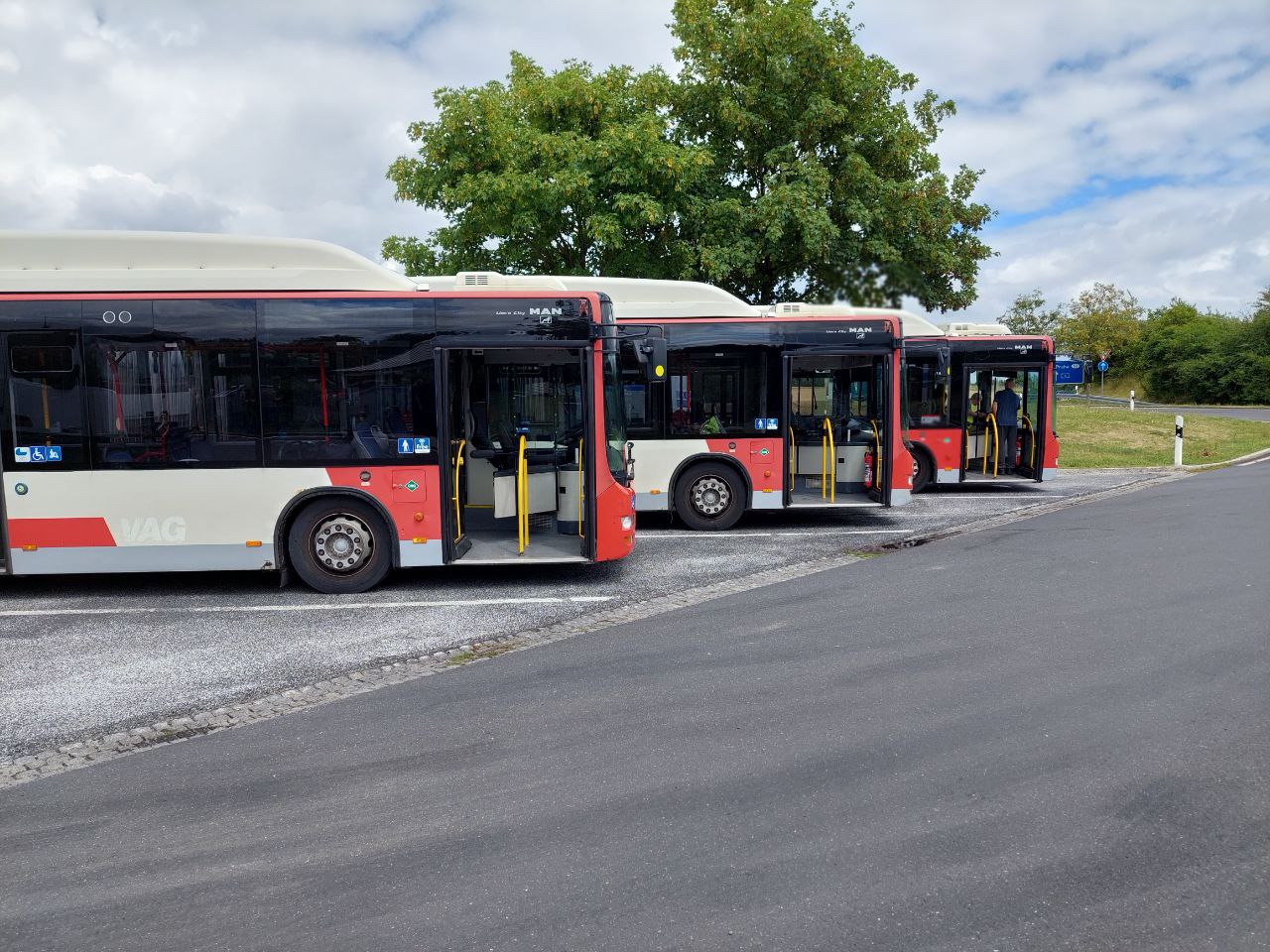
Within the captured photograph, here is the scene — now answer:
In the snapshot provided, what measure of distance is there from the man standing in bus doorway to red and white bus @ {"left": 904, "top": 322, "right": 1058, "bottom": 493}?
0.02 m

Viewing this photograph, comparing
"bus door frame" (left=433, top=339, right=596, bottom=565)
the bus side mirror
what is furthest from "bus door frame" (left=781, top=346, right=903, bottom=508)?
"bus door frame" (left=433, top=339, right=596, bottom=565)

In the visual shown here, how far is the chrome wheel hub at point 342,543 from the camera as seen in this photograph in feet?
28.1

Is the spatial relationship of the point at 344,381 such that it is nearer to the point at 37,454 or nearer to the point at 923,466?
the point at 37,454

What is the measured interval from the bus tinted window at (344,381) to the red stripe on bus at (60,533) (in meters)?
1.67

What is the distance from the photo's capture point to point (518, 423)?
32.8 feet

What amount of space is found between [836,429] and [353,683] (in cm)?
869

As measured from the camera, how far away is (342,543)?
8586mm

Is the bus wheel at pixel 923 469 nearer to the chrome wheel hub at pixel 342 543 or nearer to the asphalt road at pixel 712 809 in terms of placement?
the asphalt road at pixel 712 809

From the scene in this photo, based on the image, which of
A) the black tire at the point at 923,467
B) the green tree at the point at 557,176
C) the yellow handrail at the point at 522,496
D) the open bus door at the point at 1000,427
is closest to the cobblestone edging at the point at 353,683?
the yellow handrail at the point at 522,496

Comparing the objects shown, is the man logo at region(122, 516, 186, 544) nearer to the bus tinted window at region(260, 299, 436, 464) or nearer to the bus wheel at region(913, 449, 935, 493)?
the bus tinted window at region(260, 299, 436, 464)

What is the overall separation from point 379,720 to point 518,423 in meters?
5.17

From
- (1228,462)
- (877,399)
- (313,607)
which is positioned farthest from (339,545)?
(1228,462)

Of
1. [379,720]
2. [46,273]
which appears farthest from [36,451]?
[379,720]

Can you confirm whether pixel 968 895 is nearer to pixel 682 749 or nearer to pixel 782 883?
pixel 782 883
